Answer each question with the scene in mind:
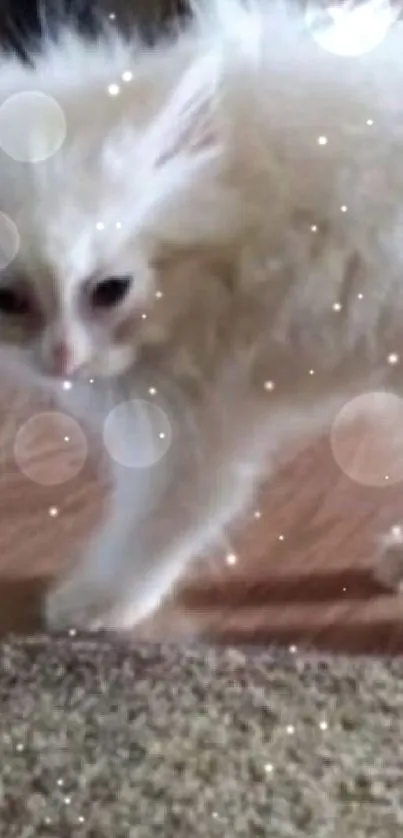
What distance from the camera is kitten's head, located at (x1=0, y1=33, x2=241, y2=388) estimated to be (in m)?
0.56

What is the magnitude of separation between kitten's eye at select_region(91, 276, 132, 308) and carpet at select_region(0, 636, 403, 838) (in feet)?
0.87

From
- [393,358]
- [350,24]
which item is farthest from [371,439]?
[350,24]

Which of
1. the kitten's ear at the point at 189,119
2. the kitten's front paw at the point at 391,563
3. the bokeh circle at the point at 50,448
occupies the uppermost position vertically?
the kitten's ear at the point at 189,119

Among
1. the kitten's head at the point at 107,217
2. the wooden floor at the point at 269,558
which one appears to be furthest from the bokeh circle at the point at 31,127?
the wooden floor at the point at 269,558

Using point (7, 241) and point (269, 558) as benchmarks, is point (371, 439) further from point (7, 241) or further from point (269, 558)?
point (7, 241)

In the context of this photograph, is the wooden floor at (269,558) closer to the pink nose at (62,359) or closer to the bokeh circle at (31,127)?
the pink nose at (62,359)

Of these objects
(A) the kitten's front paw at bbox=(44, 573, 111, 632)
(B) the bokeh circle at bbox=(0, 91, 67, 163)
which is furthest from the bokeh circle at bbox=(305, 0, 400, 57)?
(A) the kitten's front paw at bbox=(44, 573, 111, 632)

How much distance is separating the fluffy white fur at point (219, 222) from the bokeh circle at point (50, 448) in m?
0.03

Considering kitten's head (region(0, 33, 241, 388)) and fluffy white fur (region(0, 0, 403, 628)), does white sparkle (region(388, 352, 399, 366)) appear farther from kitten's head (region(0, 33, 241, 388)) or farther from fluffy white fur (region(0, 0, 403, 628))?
kitten's head (region(0, 33, 241, 388))

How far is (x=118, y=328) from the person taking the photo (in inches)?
24.4

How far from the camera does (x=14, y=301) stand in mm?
607

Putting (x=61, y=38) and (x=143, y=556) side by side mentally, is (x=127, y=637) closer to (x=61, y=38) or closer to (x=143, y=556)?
(x=143, y=556)

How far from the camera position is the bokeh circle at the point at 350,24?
56 centimetres

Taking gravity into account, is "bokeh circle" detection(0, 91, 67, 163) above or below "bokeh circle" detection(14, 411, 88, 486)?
above
